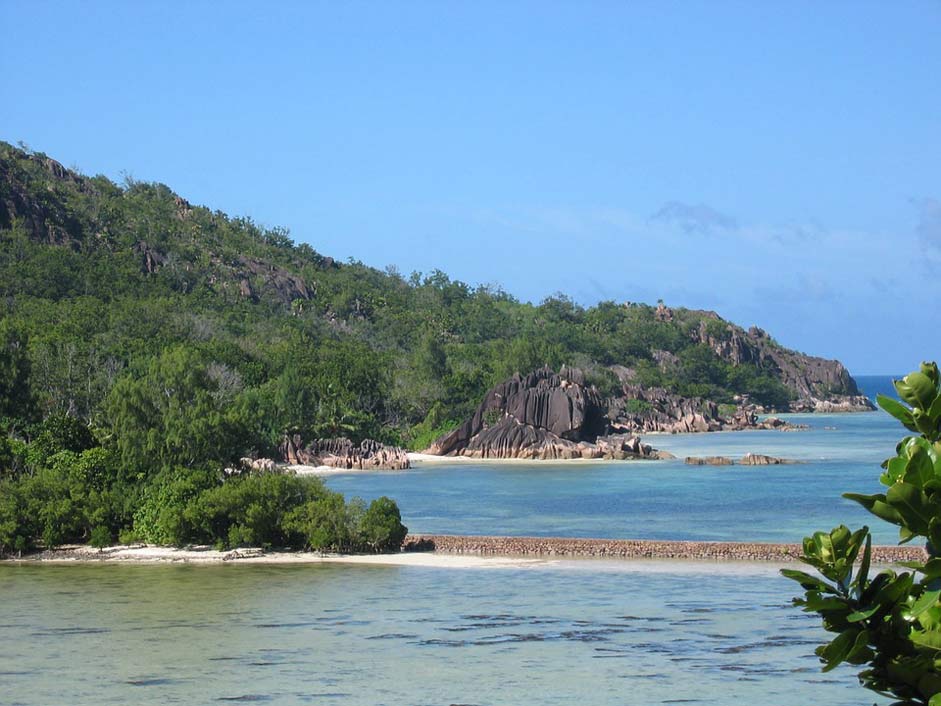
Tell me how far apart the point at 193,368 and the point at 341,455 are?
39.5m

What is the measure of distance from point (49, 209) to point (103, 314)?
43415mm

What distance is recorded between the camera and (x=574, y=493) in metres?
70.9

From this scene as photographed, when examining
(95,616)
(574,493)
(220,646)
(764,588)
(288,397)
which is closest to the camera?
(220,646)

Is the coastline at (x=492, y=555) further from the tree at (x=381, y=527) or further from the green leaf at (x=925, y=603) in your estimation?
the green leaf at (x=925, y=603)

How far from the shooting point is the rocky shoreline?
142 ft

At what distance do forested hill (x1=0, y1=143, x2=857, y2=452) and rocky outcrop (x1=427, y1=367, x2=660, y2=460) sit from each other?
463 centimetres

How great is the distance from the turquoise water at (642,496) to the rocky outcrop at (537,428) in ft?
15.0

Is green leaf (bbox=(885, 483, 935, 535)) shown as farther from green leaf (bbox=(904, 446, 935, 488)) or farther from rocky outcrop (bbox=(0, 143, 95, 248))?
rocky outcrop (bbox=(0, 143, 95, 248))

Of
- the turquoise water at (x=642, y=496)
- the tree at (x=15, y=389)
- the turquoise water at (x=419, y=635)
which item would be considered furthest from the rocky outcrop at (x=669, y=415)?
the turquoise water at (x=419, y=635)

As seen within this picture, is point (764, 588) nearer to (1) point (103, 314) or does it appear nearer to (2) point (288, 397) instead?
(2) point (288, 397)

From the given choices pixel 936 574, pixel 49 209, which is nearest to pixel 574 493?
pixel 936 574

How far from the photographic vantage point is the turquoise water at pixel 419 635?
1039 inches

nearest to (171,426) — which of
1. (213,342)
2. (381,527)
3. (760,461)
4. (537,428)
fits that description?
(381,527)

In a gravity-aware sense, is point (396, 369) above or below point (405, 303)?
below
